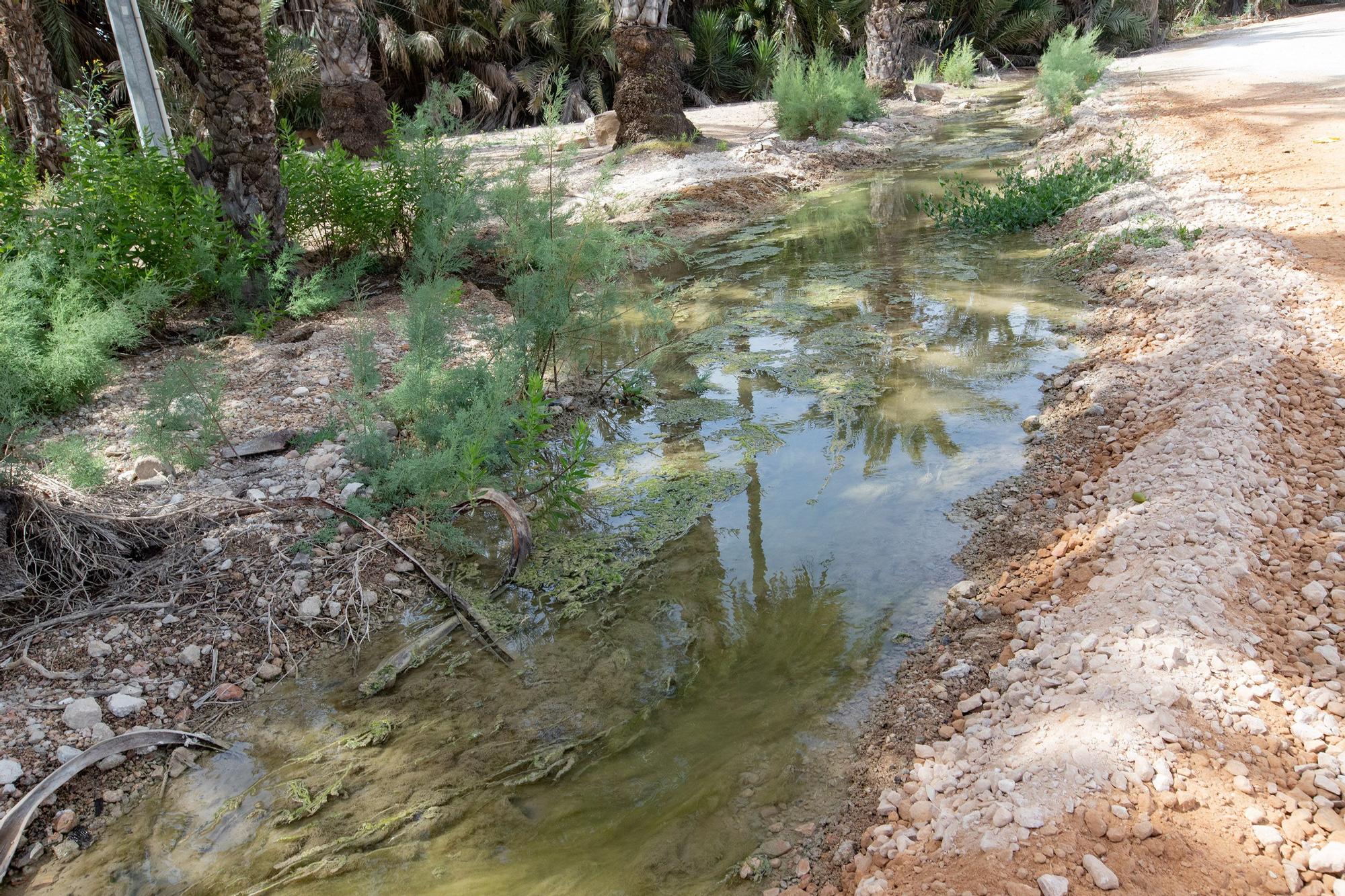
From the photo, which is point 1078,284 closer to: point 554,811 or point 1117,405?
point 1117,405

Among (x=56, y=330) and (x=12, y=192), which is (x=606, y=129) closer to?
(x=12, y=192)

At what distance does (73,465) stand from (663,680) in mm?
2604

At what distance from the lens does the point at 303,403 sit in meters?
4.94

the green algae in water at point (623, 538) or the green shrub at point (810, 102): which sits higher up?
the green shrub at point (810, 102)

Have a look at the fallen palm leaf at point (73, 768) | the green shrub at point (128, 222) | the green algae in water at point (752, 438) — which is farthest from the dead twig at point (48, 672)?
the green algae in water at point (752, 438)

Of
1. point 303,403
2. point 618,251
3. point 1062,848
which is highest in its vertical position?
point 618,251

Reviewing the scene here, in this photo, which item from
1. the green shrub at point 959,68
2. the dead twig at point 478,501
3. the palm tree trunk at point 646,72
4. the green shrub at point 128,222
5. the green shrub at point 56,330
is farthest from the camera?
the green shrub at point 959,68

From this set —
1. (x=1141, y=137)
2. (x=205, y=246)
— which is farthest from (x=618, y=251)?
(x=1141, y=137)

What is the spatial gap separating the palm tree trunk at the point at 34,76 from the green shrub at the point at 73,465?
5451 mm

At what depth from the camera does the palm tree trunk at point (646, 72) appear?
38.4ft

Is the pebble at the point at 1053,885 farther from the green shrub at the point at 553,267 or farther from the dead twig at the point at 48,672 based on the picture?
the green shrub at the point at 553,267

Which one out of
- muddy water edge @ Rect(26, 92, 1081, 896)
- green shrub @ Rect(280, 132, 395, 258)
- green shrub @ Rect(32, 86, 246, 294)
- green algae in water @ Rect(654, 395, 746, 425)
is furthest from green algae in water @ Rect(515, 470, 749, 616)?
green shrub @ Rect(280, 132, 395, 258)

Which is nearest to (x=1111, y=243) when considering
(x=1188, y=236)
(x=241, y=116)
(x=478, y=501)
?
(x=1188, y=236)

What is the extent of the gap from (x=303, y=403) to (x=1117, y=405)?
4318 millimetres
